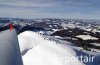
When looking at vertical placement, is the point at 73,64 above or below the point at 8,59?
below

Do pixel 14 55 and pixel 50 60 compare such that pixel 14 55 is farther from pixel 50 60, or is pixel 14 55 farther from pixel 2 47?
pixel 50 60

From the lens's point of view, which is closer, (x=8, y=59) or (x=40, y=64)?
(x=8, y=59)

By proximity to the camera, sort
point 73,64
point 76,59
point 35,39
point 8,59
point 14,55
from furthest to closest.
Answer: point 35,39 → point 76,59 → point 73,64 → point 14,55 → point 8,59

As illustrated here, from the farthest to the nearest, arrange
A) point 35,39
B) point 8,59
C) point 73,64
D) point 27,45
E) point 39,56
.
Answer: point 35,39 < point 27,45 < point 39,56 < point 73,64 < point 8,59

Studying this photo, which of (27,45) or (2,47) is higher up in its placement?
(2,47)

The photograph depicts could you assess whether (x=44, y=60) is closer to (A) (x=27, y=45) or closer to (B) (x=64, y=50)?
(B) (x=64, y=50)

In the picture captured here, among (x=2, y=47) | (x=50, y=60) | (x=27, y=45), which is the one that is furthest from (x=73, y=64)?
(x=27, y=45)

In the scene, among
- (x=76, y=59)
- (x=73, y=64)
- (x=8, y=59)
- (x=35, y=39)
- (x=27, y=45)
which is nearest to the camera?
(x=8, y=59)

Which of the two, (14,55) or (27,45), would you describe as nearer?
(14,55)

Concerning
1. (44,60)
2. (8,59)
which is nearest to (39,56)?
(44,60)
